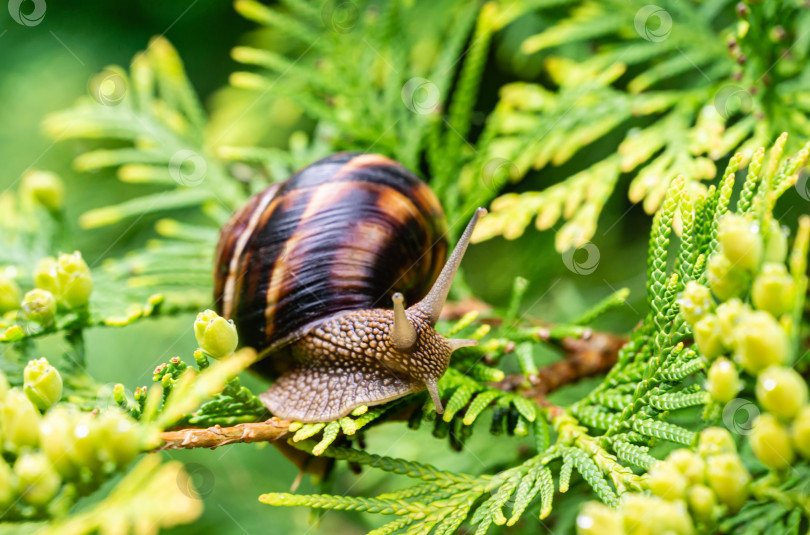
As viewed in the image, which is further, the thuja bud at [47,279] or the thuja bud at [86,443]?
the thuja bud at [47,279]

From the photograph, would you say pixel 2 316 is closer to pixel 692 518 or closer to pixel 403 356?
pixel 403 356

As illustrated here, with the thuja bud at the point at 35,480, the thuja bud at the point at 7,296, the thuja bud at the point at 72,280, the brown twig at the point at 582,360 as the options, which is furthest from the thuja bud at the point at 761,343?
the thuja bud at the point at 7,296

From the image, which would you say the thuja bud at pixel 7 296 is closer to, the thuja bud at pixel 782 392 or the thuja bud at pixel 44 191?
the thuja bud at pixel 44 191

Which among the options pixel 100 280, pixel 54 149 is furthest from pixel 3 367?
pixel 54 149

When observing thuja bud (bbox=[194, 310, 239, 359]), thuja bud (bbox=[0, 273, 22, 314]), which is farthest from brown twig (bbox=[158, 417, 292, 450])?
thuja bud (bbox=[0, 273, 22, 314])

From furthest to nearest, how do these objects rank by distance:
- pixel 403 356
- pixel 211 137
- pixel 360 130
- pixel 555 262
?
pixel 211 137 → pixel 555 262 → pixel 360 130 → pixel 403 356

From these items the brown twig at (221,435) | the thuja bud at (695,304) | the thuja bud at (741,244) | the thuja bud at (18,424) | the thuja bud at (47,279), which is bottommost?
the thuja bud at (47,279)

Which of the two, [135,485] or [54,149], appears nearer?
[135,485]
